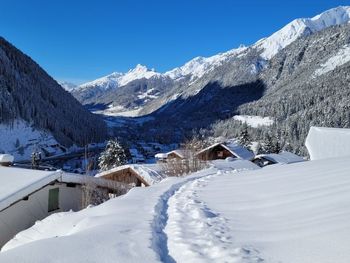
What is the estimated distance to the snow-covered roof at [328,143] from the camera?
89.5ft

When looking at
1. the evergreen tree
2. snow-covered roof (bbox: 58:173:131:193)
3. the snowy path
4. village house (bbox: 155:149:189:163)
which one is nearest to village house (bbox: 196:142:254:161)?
village house (bbox: 155:149:189:163)

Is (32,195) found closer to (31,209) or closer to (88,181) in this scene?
(31,209)

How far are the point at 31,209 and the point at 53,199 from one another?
210cm

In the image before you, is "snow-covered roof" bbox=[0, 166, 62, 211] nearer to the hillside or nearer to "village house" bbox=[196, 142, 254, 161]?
"village house" bbox=[196, 142, 254, 161]

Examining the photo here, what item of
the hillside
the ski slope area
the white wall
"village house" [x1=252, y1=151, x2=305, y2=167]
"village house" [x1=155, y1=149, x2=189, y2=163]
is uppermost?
the hillside

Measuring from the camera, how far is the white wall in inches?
622

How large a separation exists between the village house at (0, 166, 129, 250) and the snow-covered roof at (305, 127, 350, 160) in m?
15.7

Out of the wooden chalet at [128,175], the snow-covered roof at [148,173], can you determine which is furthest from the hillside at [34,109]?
the snow-covered roof at [148,173]

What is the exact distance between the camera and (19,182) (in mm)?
16844

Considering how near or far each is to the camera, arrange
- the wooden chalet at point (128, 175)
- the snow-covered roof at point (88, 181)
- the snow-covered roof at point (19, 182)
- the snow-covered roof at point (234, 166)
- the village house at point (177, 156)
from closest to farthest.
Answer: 1. the snow-covered roof at point (19, 182)
2. the snow-covered roof at point (88, 181)
3. the snow-covered roof at point (234, 166)
4. the wooden chalet at point (128, 175)
5. the village house at point (177, 156)

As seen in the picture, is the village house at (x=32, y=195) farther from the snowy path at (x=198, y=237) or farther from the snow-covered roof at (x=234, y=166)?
the snow-covered roof at (x=234, y=166)

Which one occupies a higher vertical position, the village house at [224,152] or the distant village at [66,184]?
the village house at [224,152]

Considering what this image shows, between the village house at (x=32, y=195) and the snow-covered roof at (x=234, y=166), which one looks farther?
the snow-covered roof at (x=234, y=166)

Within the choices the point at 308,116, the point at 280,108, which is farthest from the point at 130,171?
the point at 280,108
